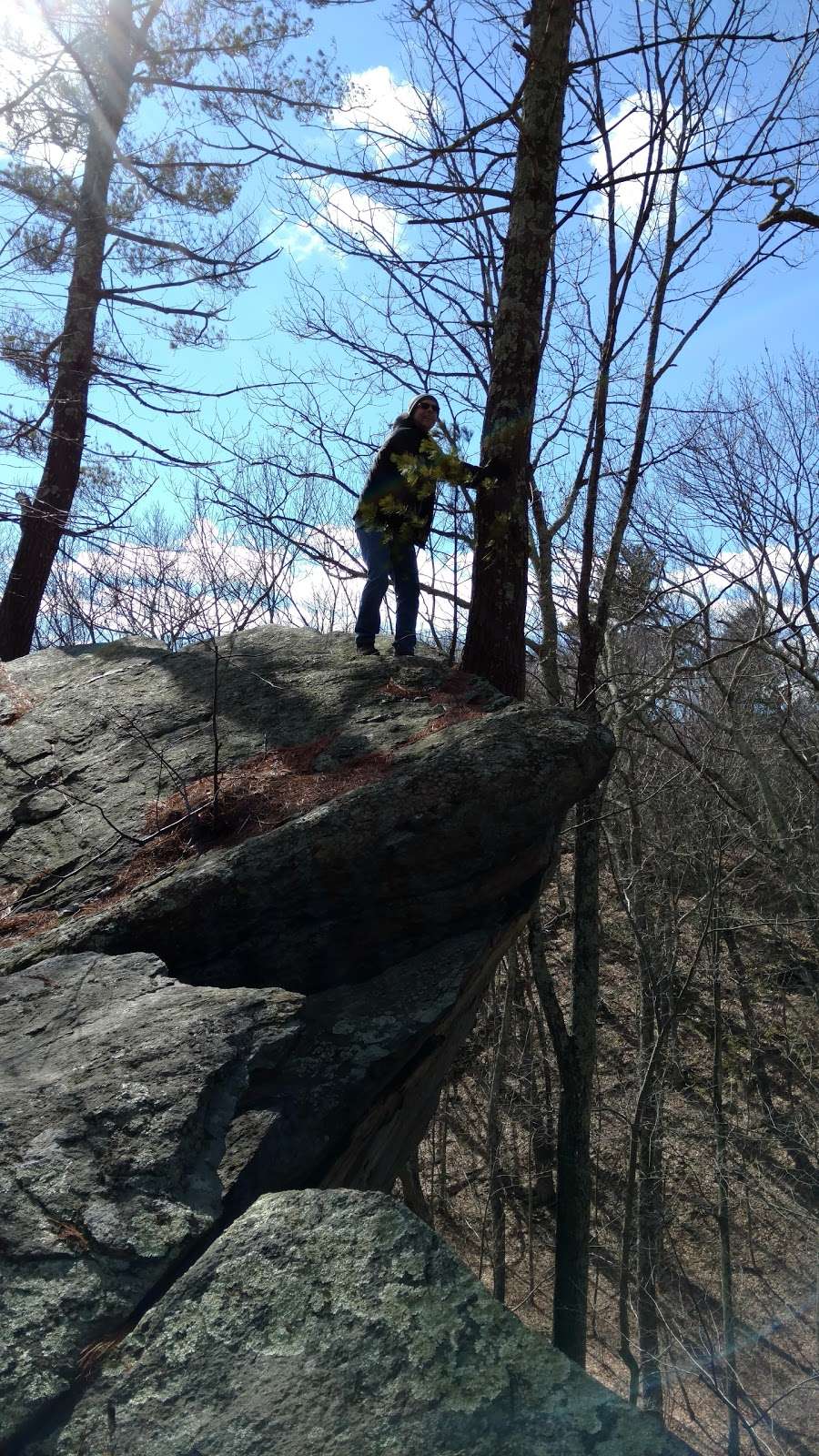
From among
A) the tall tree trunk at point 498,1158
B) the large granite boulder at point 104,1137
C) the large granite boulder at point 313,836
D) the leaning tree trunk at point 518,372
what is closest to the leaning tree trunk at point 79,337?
the large granite boulder at point 313,836

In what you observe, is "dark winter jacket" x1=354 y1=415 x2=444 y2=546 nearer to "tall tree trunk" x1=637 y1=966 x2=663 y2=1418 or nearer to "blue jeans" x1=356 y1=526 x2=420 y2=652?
"blue jeans" x1=356 y1=526 x2=420 y2=652

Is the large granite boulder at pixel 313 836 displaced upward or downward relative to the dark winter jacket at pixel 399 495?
downward

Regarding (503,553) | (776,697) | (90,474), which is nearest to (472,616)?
(503,553)

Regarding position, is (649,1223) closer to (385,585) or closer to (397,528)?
(385,585)

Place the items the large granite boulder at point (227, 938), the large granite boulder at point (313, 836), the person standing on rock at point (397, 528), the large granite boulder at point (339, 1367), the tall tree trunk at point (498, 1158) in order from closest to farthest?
the large granite boulder at point (339, 1367) < the large granite boulder at point (227, 938) < the large granite boulder at point (313, 836) < the person standing on rock at point (397, 528) < the tall tree trunk at point (498, 1158)

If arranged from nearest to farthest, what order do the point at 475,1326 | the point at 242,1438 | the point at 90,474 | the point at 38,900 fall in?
the point at 242,1438 < the point at 475,1326 < the point at 38,900 < the point at 90,474

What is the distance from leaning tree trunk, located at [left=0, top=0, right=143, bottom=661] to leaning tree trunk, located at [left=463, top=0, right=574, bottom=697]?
512 cm

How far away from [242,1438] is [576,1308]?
7444 mm

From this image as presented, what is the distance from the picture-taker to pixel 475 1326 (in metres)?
2.40

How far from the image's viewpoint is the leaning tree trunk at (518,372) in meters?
6.36

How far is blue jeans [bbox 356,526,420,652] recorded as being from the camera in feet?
20.6

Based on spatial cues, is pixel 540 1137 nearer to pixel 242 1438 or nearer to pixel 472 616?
pixel 472 616

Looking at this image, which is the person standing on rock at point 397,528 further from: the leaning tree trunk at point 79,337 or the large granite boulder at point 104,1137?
the leaning tree trunk at point 79,337

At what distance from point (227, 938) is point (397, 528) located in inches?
117
